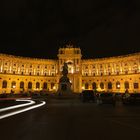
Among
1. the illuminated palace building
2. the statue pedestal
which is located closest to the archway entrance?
the statue pedestal

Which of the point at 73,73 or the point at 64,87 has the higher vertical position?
the point at 73,73

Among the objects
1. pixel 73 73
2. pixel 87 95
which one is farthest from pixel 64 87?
pixel 73 73

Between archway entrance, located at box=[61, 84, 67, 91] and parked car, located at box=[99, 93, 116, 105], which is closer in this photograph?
parked car, located at box=[99, 93, 116, 105]

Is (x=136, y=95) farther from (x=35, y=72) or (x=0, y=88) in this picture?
(x=35, y=72)

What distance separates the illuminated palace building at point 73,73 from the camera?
99.2 meters

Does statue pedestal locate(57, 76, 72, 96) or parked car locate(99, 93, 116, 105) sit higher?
statue pedestal locate(57, 76, 72, 96)

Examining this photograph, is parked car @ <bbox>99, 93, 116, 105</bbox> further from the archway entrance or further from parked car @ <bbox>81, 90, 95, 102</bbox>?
the archway entrance

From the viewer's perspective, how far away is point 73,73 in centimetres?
11425

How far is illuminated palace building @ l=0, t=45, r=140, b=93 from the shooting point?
325ft

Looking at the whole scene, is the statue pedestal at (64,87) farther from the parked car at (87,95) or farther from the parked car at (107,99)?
the parked car at (107,99)

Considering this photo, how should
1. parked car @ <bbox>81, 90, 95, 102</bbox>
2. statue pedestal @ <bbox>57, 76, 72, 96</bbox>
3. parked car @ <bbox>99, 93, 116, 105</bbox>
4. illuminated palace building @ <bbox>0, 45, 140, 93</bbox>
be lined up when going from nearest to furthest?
parked car @ <bbox>99, 93, 116, 105</bbox> < parked car @ <bbox>81, 90, 95, 102</bbox> < statue pedestal @ <bbox>57, 76, 72, 96</bbox> < illuminated palace building @ <bbox>0, 45, 140, 93</bbox>

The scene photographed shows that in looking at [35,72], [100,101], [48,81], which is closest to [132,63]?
[48,81]

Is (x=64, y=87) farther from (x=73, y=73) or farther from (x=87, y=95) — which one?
(x=73, y=73)

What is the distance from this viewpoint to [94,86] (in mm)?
111312
